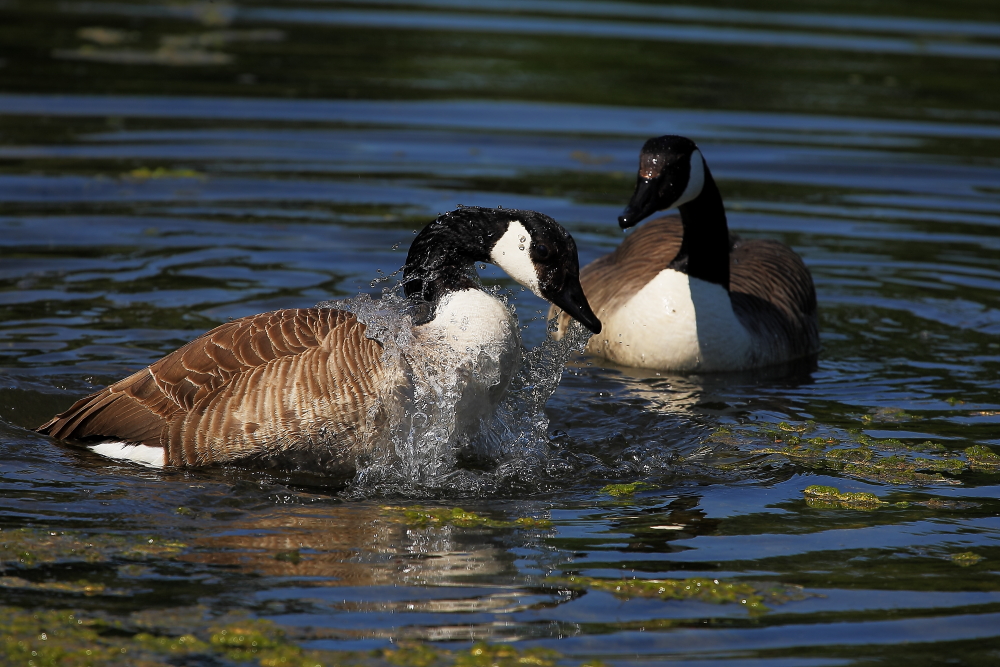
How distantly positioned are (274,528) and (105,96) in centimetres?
1155

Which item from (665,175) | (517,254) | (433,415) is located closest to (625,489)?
(433,415)

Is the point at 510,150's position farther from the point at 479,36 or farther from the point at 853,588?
the point at 853,588

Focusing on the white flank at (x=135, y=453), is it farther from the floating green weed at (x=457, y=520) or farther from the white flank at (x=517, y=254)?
the white flank at (x=517, y=254)

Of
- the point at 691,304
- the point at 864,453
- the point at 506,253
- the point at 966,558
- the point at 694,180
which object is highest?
the point at 694,180

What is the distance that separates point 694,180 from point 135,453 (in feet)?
14.7

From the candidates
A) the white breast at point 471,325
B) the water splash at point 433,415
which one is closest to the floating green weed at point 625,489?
the water splash at point 433,415

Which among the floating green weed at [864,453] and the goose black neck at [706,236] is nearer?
→ the floating green weed at [864,453]

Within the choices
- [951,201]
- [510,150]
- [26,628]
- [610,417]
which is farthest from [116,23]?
[26,628]

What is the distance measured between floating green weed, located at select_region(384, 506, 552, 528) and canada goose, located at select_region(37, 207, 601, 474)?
26.9 inches

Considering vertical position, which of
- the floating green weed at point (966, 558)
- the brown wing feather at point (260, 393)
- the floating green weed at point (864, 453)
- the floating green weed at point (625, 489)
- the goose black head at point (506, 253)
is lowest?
the floating green weed at point (966, 558)

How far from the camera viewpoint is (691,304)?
957 cm

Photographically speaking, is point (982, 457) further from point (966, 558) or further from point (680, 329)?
point (680, 329)

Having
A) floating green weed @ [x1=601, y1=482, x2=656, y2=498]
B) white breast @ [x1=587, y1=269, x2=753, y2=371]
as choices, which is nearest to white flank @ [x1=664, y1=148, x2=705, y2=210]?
white breast @ [x1=587, y1=269, x2=753, y2=371]

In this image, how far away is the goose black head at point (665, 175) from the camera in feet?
29.4
